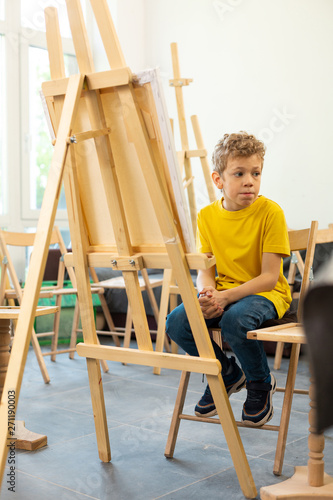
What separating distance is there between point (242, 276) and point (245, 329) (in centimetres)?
27

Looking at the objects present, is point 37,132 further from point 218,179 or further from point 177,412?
point 177,412

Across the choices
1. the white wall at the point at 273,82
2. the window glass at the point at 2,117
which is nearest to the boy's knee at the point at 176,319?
the white wall at the point at 273,82

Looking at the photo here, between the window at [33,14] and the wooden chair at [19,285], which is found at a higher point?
the window at [33,14]

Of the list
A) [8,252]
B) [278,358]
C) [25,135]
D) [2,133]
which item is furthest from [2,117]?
[278,358]

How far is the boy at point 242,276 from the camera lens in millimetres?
1882

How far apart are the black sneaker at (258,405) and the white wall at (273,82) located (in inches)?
119

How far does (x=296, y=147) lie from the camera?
4867mm

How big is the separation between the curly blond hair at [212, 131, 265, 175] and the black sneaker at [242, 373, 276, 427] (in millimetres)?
740

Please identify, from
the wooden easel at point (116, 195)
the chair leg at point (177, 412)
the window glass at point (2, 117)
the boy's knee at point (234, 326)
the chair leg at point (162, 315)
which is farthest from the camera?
the window glass at point (2, 117)

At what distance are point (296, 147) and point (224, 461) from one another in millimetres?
3317

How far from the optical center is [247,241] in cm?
204

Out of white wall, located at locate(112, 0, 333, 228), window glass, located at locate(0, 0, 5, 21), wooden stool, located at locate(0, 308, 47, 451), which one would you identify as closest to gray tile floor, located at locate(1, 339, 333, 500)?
wooden stool, located at locate(0, 308, 47, 451)

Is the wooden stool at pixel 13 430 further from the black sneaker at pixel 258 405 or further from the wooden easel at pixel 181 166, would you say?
the wooden easel at pixel 181 166

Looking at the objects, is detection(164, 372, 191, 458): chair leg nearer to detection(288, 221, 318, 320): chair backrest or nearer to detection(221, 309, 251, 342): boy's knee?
detection(221, 309, 251, 342): boy's knee
